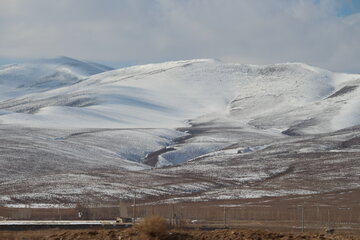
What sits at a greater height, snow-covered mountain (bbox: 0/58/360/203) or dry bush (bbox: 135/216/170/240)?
snow-covered mountain (bbox: 0/58/360/203)

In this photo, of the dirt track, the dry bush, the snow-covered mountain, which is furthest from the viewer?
the snow-covered mountain

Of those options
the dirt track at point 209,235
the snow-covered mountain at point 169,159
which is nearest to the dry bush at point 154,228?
the dirt track at point 209,235

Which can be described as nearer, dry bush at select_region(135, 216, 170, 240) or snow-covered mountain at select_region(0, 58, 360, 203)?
dry bush at select_region(135, 216, 170, 240)

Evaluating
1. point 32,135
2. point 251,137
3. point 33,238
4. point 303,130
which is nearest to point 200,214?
point 33,238

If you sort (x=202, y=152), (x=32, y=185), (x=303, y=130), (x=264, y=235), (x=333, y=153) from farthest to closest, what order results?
1. (x=303, y=130)
2. (x=202, y=152)
3. (x=333, y=153)
4. (x=32, y=185)
5. (x=264, y=235)

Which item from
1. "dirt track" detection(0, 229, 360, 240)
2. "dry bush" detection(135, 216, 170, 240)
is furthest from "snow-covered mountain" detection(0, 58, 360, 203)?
"dry bush" detection(135, 216, 170, 240)

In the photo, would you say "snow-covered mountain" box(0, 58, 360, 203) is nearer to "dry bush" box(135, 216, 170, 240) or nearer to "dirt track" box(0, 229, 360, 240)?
"dirt track" box(0, 229, 360, 240)

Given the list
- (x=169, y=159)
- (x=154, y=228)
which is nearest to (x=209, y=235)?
(x=154, y=228)

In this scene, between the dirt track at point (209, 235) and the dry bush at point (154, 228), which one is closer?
the dirt track at point (209, 235)

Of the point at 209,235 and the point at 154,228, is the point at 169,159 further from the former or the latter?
the point at 154,228

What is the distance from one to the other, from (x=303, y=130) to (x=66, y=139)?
2508 inches

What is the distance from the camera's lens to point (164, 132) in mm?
177875

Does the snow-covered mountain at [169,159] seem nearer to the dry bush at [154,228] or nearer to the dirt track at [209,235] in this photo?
the dirt track at [209,235]

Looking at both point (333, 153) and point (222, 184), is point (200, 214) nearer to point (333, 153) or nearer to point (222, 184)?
point (222, 184)
